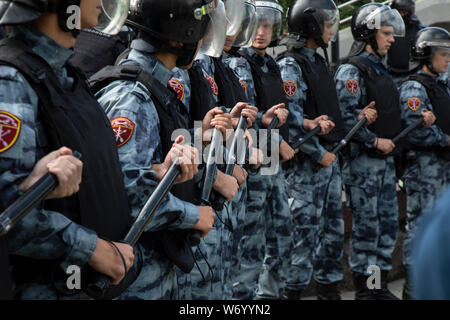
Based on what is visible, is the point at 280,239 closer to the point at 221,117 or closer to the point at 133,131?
the point at 221,117

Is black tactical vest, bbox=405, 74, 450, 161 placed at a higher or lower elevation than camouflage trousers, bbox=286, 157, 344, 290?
higher

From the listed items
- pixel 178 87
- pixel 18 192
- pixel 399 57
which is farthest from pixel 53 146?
pixel 399 57

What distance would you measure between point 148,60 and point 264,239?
2.42 metres

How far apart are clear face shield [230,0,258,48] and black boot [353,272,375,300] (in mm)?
2296

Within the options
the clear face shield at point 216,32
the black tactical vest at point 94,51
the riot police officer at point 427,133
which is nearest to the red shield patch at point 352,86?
the riot police officer at point 427,133

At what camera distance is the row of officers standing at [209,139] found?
7.00ft

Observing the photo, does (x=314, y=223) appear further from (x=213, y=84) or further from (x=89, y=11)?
(x=89, y=11)

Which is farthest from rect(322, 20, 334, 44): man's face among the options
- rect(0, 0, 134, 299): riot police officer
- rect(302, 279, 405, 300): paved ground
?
rect(0, 0, 134, 299): riot police officer

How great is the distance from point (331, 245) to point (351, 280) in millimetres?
777

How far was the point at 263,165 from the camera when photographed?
5.00 metres

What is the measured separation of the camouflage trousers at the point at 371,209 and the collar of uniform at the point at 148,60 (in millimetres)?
3287

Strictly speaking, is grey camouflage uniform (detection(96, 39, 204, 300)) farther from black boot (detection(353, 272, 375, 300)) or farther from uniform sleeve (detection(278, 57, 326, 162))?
black boot (detection(353, 272, 375, 300))

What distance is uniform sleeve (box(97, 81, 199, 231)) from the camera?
254cm

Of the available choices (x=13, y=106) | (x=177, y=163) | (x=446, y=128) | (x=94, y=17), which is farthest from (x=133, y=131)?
(x=446, y=128)
